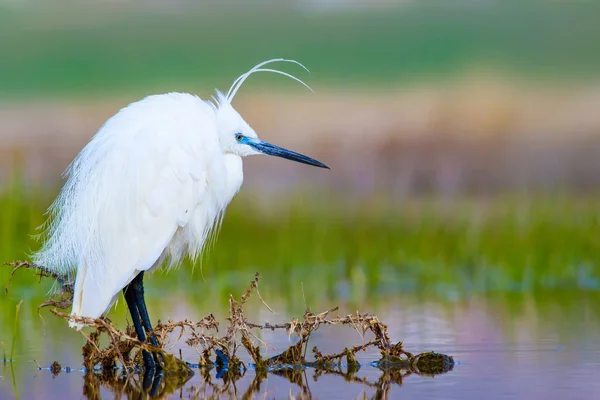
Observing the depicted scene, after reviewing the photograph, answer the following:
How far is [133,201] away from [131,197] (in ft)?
0.08

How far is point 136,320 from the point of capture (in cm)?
672

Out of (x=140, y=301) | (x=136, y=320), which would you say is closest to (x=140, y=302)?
(x=140, y=301)

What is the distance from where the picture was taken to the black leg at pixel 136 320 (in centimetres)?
656

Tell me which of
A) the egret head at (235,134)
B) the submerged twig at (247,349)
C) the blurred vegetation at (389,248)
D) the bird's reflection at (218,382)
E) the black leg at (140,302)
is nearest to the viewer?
the bird's reflection at (218,382)

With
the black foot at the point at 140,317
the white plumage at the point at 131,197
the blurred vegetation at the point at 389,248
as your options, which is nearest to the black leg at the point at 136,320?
the black foot at the point at 140,317

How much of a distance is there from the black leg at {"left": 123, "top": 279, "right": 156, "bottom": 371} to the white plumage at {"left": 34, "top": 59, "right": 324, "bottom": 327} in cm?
17

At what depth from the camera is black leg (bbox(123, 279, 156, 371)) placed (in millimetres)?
6559

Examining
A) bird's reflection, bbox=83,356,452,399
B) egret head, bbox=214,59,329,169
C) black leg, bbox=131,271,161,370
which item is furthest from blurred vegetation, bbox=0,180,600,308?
bird's reflection, bbox=83,356,452,399

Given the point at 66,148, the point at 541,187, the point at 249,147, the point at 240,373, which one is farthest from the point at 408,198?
the point at 240,373

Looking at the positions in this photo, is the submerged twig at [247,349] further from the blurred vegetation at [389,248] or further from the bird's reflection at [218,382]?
the blurred vegetation at [389,248]

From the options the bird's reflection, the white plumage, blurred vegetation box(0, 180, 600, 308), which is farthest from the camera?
blurred vegetation box(0, 180, 600, 308)

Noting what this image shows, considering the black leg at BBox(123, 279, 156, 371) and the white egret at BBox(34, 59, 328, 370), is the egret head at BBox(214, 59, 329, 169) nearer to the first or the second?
the white egret at BBox(34, 59, 328, 370)

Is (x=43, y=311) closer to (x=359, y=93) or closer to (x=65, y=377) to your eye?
(x=65, y=377)

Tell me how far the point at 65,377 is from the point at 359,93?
1120cm
